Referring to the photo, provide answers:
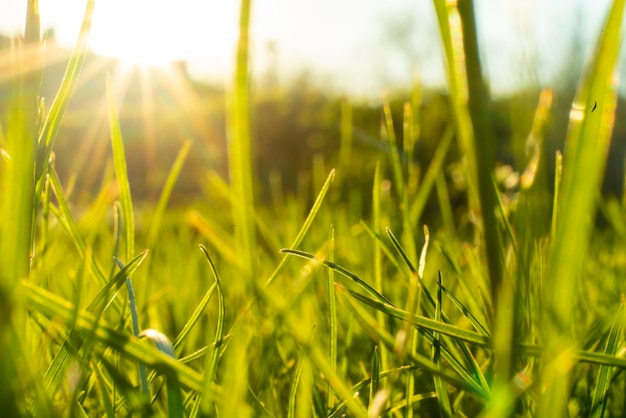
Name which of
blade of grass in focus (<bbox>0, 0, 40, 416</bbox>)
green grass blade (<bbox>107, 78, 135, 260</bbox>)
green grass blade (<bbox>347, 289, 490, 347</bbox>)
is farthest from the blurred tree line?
blade of grass in focus (<bbox>0, 0, 40, 416</bbox>)

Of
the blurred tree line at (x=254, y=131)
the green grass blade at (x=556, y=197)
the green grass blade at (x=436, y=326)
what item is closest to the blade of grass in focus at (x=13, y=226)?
the green grass blade at (x=436, y=326)

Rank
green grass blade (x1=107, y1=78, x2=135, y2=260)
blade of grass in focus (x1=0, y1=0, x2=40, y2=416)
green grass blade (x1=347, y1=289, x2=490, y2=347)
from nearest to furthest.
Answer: blade of grass in focus (x1=0, y1=0, x2=40, y2=416) → green grass blade (x1=347, y1=289, x2=490, y2=347) → green grass blade (x1=107, y1=78, x2=135, y2=260)

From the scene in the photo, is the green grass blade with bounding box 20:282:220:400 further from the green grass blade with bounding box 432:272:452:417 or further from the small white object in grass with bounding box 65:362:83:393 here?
the green grass blade with bounding box 432:272:452:417

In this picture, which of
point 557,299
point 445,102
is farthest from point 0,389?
point 445,102

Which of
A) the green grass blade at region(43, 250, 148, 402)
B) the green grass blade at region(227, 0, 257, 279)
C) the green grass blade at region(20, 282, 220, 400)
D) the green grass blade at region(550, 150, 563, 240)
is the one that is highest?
the green grass blade at region(227, 0, 257, 279)

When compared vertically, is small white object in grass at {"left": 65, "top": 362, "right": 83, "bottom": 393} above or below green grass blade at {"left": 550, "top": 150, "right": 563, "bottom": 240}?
below

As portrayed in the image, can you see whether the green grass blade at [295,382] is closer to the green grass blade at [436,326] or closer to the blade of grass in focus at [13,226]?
the green grass blade at [436,326]

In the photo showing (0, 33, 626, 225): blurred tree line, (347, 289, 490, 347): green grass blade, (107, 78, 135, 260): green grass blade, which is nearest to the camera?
(347, 289, 490, 347): green grass blade

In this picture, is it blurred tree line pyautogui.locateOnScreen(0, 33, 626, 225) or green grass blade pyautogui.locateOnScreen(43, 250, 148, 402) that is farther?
blurred tree line pyautogui.locateOnScreen(0, 33, 626, 225)

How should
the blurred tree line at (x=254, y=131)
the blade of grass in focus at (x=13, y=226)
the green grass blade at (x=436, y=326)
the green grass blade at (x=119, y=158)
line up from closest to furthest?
the blade of grass in focus at (x=13, y=226), the green grass blade at (x=436, y=326), the green grass blade at (x=119, y=158), the blurred tree line at (x=254, y=131)

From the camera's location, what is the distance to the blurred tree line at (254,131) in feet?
11.4

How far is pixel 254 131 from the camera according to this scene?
3275mm

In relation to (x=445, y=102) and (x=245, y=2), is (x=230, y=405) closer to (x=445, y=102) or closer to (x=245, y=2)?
(x=245, y=2)

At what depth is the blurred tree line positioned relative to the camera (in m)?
3.49
